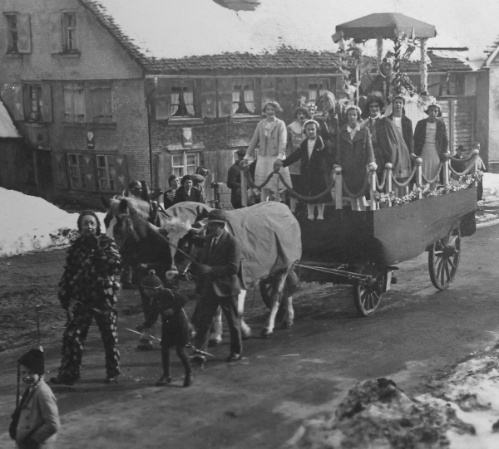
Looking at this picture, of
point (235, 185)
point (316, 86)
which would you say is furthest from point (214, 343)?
point (316, 86)

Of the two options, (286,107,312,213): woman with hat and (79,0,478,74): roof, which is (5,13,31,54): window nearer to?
(79,0,478,74): roof

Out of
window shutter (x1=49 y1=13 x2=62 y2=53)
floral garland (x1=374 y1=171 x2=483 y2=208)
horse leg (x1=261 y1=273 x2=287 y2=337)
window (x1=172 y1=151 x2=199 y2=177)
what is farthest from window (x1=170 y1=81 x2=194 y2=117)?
horse leg (x1=261 y1=273 x2=287 y2=337)

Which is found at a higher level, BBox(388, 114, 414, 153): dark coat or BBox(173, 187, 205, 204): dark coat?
BBox(388, 114, 414, 153): dark coat

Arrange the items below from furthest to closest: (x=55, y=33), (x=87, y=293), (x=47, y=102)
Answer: (x=47, y=102), (x=55, y=33), (x=87, y=293)

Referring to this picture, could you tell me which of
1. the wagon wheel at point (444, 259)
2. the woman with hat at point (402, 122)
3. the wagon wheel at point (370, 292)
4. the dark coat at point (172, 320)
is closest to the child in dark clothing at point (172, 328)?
the dark coat at point (172, 320)

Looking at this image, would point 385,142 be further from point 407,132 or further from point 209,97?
point 209,97

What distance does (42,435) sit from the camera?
255 inches

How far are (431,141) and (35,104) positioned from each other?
1935cm

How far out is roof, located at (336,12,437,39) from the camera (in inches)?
649

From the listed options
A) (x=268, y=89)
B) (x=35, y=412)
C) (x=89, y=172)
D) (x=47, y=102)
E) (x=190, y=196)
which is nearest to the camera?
(x=35, y=412)

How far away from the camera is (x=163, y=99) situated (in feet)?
91.8

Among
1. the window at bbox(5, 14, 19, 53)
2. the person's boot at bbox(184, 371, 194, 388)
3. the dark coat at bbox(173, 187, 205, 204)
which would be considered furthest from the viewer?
the window at bbox(5, 14, 19, 53)

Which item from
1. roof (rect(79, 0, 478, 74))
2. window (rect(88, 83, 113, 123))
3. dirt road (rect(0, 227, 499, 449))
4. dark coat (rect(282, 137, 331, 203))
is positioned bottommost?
dirt road (rect(0, 227, 499, 449))

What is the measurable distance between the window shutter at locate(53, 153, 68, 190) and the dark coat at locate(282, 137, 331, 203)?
1798 centimetres
